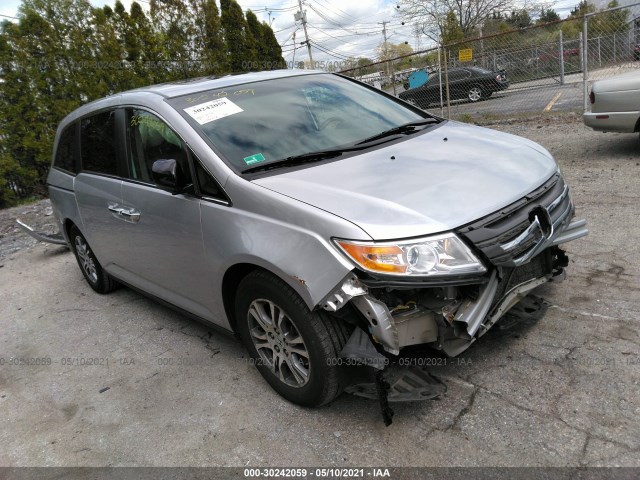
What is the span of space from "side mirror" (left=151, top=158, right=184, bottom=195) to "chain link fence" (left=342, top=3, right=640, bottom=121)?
8.92m

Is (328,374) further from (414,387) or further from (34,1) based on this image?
(34,1)

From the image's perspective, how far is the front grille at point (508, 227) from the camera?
7.84 ft

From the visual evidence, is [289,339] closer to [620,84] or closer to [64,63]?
[620,84]

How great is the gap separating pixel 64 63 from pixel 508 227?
11.4m

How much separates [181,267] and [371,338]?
147 centimetres

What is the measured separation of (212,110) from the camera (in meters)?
3.31

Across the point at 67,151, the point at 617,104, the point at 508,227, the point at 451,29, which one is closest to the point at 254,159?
the point at 508,227

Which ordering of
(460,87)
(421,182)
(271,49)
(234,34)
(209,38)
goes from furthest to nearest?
(271,49) → (234,34) → (209,38) → (460,87) → (421,182)

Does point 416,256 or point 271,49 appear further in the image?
point 271,49

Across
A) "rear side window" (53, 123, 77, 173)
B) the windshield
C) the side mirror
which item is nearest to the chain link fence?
the windshield

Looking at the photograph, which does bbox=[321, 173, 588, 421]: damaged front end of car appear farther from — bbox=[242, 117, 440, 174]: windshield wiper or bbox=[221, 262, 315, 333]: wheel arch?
bbox=[242, 117, 440, 174]: windshield wiper

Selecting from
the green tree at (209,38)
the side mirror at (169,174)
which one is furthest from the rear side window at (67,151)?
the green tree at (209,38)

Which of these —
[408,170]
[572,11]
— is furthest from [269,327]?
[572,11]

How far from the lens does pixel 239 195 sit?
2812mm
